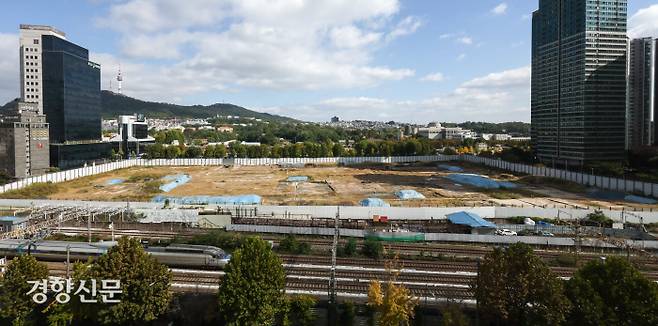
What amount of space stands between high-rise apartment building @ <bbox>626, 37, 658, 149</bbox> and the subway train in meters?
81.3

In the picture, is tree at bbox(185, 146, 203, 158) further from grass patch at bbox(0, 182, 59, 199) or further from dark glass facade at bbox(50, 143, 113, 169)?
grass patch at bbox(0, 182, 59, 199)

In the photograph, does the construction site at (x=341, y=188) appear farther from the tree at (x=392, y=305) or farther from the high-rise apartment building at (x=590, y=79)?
the tree at (x=392, y=305)

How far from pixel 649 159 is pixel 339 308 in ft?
199

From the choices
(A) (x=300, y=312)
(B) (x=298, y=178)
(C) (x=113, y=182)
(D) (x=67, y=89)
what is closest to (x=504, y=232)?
(A) (x=300, y=312)

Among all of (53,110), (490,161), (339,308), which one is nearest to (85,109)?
(53,110)

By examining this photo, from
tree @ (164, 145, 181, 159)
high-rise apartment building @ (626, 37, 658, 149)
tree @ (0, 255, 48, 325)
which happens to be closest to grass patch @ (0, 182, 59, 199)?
tree @ (164, 145, 181, 159)

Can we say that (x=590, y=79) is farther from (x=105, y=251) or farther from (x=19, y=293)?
(x=19, y=293)

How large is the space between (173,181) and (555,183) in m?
51.7

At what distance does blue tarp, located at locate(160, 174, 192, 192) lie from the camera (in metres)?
56.7

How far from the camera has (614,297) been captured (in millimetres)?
14438

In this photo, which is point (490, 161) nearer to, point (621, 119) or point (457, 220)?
point (621, 119)

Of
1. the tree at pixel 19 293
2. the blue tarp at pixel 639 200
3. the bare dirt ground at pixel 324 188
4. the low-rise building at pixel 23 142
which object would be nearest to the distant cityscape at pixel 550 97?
the low-rise building at pixel 23 142

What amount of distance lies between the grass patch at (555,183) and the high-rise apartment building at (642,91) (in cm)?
2906

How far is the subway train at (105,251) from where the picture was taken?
24.0 m
